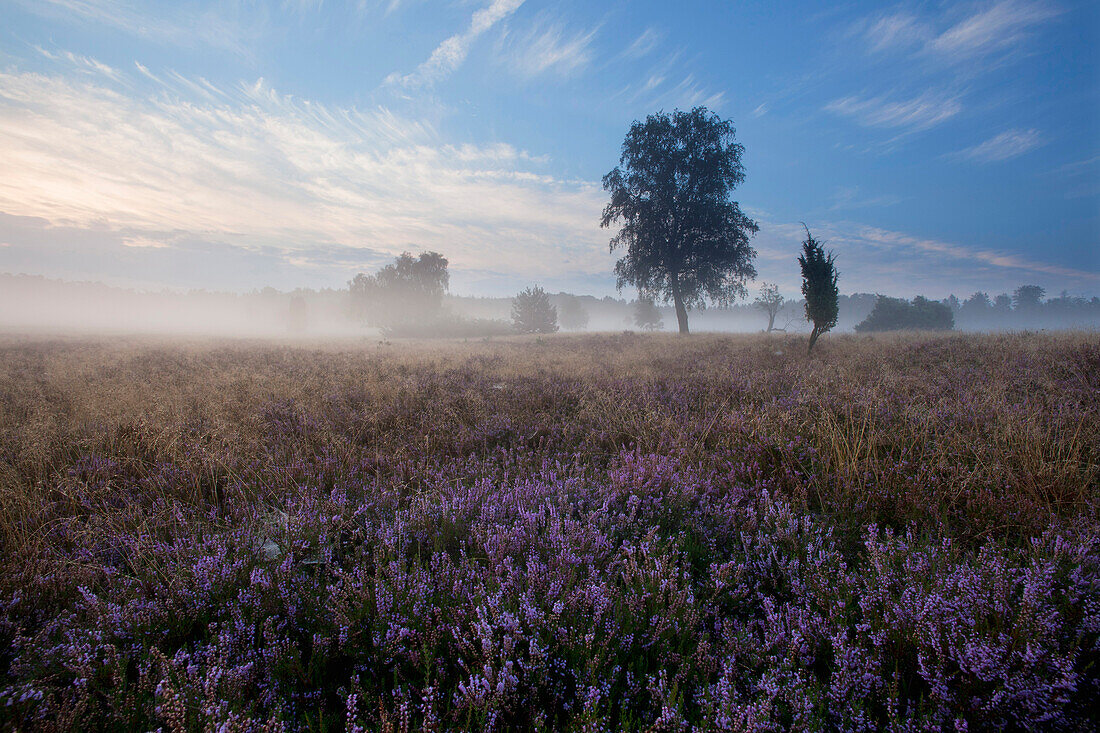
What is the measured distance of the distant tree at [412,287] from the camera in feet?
169

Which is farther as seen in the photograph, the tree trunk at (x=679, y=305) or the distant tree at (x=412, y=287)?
the distant tree at (x=412, y=287)

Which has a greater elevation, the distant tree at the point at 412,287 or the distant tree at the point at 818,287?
the distant tree at the point at 412,287

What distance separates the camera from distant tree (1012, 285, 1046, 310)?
11175cm

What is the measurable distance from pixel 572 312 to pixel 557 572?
295 ft

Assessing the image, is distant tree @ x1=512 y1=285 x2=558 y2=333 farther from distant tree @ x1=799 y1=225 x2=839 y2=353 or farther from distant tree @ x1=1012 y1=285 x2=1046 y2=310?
distant tree @ x1=1012 y1=285 x2=1046 y2=310

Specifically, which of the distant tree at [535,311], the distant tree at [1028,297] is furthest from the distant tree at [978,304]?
the distant tree at [535,311]

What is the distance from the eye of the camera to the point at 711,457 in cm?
370

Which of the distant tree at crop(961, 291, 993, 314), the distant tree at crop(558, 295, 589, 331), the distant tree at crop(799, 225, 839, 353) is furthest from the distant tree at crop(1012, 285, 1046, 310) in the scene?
the distant tree at crop(799, 225, 839, 353)

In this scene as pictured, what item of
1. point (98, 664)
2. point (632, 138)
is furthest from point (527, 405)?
point (632, 138)

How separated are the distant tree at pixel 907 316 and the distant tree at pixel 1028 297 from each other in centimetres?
9419

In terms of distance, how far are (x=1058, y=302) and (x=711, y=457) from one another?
192 meters

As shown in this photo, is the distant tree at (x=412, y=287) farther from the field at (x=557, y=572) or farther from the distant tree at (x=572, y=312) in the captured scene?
the field at (x=557, y=572)

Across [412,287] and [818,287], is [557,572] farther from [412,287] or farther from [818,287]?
[412,287]

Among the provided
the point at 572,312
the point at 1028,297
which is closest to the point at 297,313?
the point at 572,312
